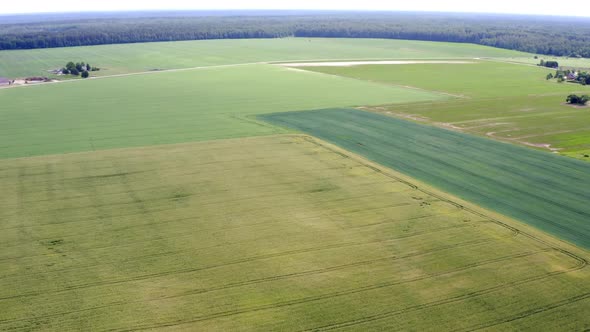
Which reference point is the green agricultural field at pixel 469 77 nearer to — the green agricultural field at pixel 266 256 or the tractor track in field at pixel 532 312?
the green agricultural field at pixel 266 256

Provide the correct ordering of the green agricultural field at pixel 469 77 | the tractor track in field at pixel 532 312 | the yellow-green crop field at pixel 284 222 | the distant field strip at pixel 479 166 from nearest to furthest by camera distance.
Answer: the tractor track in field at pixel 532 312
the yellow-green crop field at pixel 284 222
the distant field strip at pixel 479 166
the green agricultural field at pixel 469 77

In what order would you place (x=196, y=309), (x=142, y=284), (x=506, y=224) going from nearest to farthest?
(x=196, y=309), (x=142, y=284), (x=506, y=224)

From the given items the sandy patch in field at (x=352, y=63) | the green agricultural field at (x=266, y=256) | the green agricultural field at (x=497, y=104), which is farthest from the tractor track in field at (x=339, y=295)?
the sandy patch in field at (x=352, y=63)

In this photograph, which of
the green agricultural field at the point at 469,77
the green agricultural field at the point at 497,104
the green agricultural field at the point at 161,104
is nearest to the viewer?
the green agricultural field at the point at 161,104

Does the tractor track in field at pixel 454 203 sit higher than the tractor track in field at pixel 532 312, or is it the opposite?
the tractor track in field at pixel 454 203

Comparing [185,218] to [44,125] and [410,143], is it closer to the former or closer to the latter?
[410,143]

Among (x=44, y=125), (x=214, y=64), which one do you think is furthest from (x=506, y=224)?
(x=214, y=64)

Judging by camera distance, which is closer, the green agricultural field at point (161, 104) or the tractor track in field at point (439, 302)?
the tractor track in field at point (439, 302)
